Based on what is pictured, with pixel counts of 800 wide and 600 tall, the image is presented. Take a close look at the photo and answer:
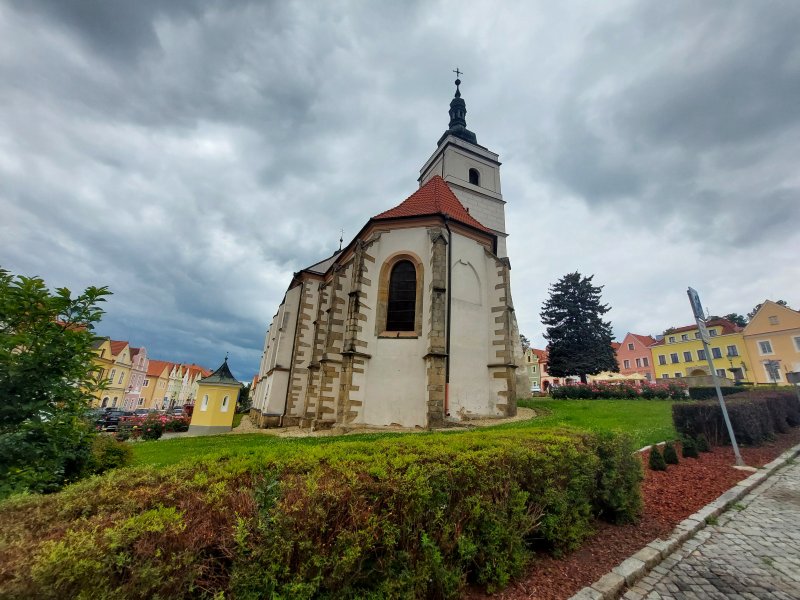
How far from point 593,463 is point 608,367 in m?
33.2

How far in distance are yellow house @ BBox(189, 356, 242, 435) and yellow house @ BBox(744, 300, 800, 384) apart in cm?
4942

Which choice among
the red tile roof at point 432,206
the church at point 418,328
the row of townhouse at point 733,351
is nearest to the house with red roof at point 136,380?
the church at point 418,328

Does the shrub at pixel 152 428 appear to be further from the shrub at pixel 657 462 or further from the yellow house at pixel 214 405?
the shrub at pixel 657 462

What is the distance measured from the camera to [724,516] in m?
5.12

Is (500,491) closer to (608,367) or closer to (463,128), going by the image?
(463,128)

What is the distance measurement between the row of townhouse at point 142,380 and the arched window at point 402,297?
33.5 m

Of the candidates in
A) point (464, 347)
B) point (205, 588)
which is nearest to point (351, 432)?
point (464, 347)

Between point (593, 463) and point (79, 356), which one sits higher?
point (79, 356)

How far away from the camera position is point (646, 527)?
4.77m

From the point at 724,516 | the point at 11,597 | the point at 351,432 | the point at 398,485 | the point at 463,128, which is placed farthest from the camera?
the point at 463,128

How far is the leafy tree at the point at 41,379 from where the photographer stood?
11.5 ft

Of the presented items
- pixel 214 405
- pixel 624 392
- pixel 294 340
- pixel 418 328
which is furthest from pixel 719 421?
pixel 214 405

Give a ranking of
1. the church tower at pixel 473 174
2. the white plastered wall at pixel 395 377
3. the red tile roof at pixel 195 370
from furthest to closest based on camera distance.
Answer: the red tile roof at pixel 195 370
the church tower at pixel 473 174
the white plastered wall at pixel 395 377

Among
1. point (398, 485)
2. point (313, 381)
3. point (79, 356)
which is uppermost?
point (313, 381)
